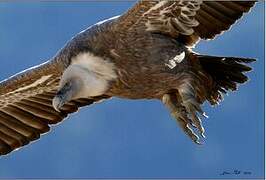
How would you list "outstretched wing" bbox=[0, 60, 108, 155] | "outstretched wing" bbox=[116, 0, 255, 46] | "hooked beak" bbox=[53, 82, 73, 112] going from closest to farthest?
"outstretched wing" bbox=[116, 0, 255, 46] → "hooked beak" bbox=[53, 82, 73, 112] → "outstretched wing" bbox=[0, 60, 108, 155]

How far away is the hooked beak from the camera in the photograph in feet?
35.2

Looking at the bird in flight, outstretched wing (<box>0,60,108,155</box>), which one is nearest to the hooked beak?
the bird in flight

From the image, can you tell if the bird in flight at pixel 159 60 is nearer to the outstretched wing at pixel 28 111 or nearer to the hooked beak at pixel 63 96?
the hooked beak at pixel 63 96

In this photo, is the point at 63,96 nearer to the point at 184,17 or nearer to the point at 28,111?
the point at 184,17

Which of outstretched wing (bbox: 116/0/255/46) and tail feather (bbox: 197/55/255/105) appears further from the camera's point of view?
tail feather (bbox: 197/55/255/105)


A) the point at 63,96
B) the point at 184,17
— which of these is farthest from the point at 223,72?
the point at 63,96

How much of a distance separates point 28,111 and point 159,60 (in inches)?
104

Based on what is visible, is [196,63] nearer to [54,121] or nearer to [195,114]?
[195,114]

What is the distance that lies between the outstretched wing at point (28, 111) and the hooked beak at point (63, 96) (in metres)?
1.12

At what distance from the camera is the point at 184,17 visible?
1080 centimetres

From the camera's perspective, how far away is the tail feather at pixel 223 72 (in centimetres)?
1103

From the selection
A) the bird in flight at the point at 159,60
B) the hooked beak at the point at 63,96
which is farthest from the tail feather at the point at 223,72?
the hooked beak at the point at 63,96

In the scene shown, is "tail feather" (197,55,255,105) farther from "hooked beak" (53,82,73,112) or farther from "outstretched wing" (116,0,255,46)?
"hooked beak" (53,82,73,112)

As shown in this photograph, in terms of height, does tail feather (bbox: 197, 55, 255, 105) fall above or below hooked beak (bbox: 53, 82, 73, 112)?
below
